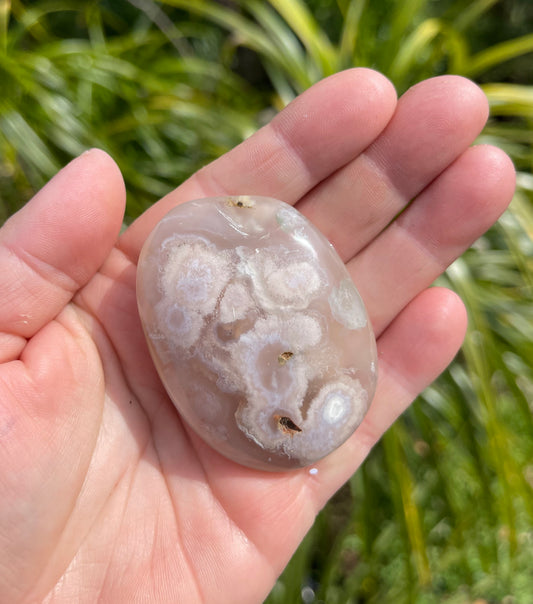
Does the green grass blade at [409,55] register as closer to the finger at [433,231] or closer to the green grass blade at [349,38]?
the green grass blade at [349,38]

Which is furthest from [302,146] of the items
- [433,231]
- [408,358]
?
[408,358]

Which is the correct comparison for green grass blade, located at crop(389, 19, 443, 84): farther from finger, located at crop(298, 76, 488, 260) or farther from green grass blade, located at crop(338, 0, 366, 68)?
finger, located at crop(298, 76, 488, 260)

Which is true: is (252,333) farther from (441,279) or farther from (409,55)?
(409,55)

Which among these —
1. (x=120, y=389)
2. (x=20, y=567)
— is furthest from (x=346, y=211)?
(x=20, y=567)

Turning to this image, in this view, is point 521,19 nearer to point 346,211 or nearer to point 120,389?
point 346,211

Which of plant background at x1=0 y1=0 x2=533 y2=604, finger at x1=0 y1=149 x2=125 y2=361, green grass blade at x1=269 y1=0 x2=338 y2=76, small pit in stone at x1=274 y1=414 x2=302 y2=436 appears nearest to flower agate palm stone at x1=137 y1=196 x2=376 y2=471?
small pit in stone at x1=274 y1=414 x2=302 y2=436

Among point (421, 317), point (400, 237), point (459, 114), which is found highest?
point (459, 114)
